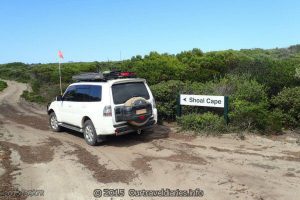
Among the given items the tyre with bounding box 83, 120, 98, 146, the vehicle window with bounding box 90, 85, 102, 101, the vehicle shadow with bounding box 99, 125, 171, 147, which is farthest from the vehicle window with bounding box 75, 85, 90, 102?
the vehicle shadow with bounding box 99, 125, 171, 147

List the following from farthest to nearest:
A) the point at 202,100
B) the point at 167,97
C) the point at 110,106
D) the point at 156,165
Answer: the point at 167,97 → the point at 202,100 → the point at 110,106 → the point at 156,165

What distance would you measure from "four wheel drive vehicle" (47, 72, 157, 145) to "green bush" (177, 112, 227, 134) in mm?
1543

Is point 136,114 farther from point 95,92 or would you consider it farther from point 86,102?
point 86,102

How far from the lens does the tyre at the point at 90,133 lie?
36.4ft

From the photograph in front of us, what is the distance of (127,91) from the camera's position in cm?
1099

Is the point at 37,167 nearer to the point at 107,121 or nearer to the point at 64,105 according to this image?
the point at 107,121

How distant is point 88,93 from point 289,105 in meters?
6.20

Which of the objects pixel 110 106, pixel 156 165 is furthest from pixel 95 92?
pixel 156 165

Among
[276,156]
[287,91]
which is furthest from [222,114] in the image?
[276,156]

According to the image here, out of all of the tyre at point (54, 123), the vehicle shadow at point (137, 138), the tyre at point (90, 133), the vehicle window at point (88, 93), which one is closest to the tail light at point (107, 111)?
the vehicle window at point (88, 93)

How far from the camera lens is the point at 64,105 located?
1277 centimetres

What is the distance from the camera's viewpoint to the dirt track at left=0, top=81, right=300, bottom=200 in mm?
7254

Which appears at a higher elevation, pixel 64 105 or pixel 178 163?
pixel 64 105

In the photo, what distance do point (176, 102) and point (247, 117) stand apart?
9.60 feet
